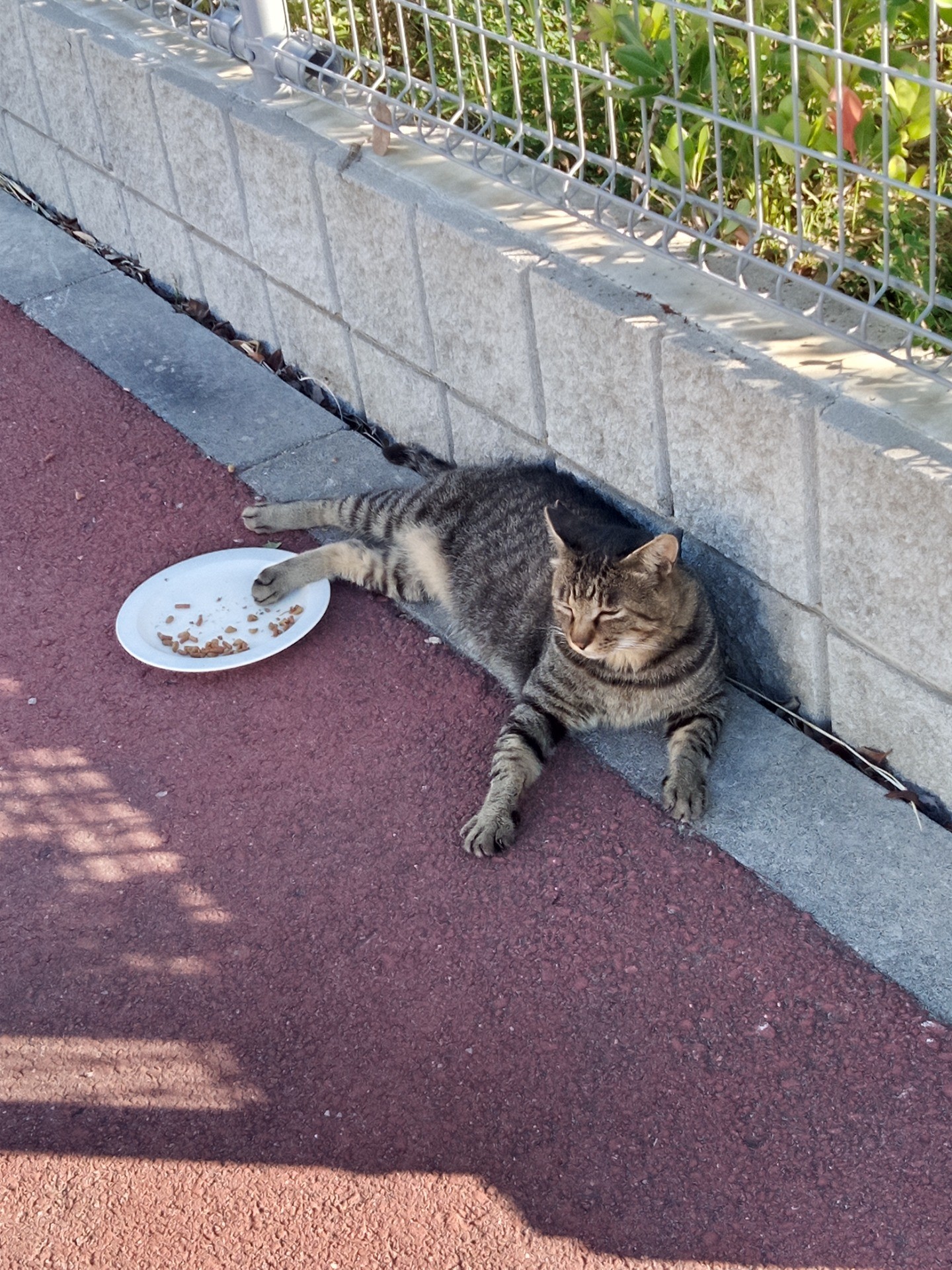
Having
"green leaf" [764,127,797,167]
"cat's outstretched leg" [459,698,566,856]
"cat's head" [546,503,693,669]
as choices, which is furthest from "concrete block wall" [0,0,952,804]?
"cat's outstretched leg" [459,698,566,856]

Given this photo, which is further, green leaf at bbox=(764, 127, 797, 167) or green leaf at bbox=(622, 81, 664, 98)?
green leaf at bbox=(622, 81, 664, 98)

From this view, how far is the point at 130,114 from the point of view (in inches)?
208

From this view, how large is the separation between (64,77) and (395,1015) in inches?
172

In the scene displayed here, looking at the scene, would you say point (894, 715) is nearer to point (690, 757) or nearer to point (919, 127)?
point (690, 757)

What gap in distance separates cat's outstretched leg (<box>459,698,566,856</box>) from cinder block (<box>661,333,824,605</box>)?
661 millimetres

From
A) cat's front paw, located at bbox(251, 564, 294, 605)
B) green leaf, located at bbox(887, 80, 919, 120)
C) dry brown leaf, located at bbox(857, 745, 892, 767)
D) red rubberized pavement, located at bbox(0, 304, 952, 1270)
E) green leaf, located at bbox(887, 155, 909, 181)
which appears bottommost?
red rubberized pavement, located at bbox(0, 304, 952, 1270)

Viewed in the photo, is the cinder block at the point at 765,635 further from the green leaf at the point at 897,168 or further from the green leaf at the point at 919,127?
the green leaf at the point at 919,127

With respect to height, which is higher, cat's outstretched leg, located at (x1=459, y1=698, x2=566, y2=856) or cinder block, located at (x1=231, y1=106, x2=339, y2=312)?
cinder block, located at (x1=231, y1=106, x2=339, y2=312)

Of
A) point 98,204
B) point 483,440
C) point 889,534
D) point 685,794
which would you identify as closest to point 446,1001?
point 685,794

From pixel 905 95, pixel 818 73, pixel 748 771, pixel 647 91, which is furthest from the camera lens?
pixel 748 771

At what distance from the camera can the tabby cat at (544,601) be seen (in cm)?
342

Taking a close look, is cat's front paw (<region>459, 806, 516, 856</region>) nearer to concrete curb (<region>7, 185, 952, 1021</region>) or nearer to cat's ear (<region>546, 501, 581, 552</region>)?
concrete curb (<region>7, 185, 952, 1021</region>)

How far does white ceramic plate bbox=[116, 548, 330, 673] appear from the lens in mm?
3979

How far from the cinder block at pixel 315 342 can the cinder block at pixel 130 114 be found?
2.33ft
